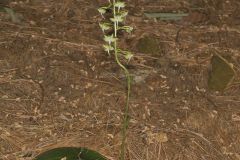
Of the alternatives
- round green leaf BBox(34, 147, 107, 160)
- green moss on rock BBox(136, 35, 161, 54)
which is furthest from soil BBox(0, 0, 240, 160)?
round green leaf BBox(34, 147, 107, 160)

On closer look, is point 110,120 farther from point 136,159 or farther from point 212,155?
point 212,155

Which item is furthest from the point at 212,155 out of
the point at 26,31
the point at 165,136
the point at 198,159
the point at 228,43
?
the point at 26,31

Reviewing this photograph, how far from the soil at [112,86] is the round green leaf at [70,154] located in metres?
0.12

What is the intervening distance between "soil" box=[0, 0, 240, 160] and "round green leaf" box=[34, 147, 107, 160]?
0.12 m

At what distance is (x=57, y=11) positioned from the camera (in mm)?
2838

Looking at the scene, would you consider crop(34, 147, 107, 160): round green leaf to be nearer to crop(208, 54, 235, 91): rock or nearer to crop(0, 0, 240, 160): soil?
crop(0, 0, 240, 160): soil

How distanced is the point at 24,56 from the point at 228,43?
1156 mm

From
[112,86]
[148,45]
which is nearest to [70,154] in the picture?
[112,86]

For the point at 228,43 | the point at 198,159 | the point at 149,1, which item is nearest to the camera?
the point at 198,159

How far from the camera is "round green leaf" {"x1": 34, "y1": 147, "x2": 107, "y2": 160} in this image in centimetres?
186

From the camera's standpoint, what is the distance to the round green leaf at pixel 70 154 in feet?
6.11

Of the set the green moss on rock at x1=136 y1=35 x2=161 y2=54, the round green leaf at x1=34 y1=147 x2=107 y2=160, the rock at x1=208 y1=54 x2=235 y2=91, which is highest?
the green moss on rock at x1=136 y1=35 x2=161 y2=54

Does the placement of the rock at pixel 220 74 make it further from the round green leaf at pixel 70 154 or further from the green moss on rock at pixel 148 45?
the round green leaf at pixel 70 154

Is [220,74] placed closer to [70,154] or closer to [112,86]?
[112,86]
